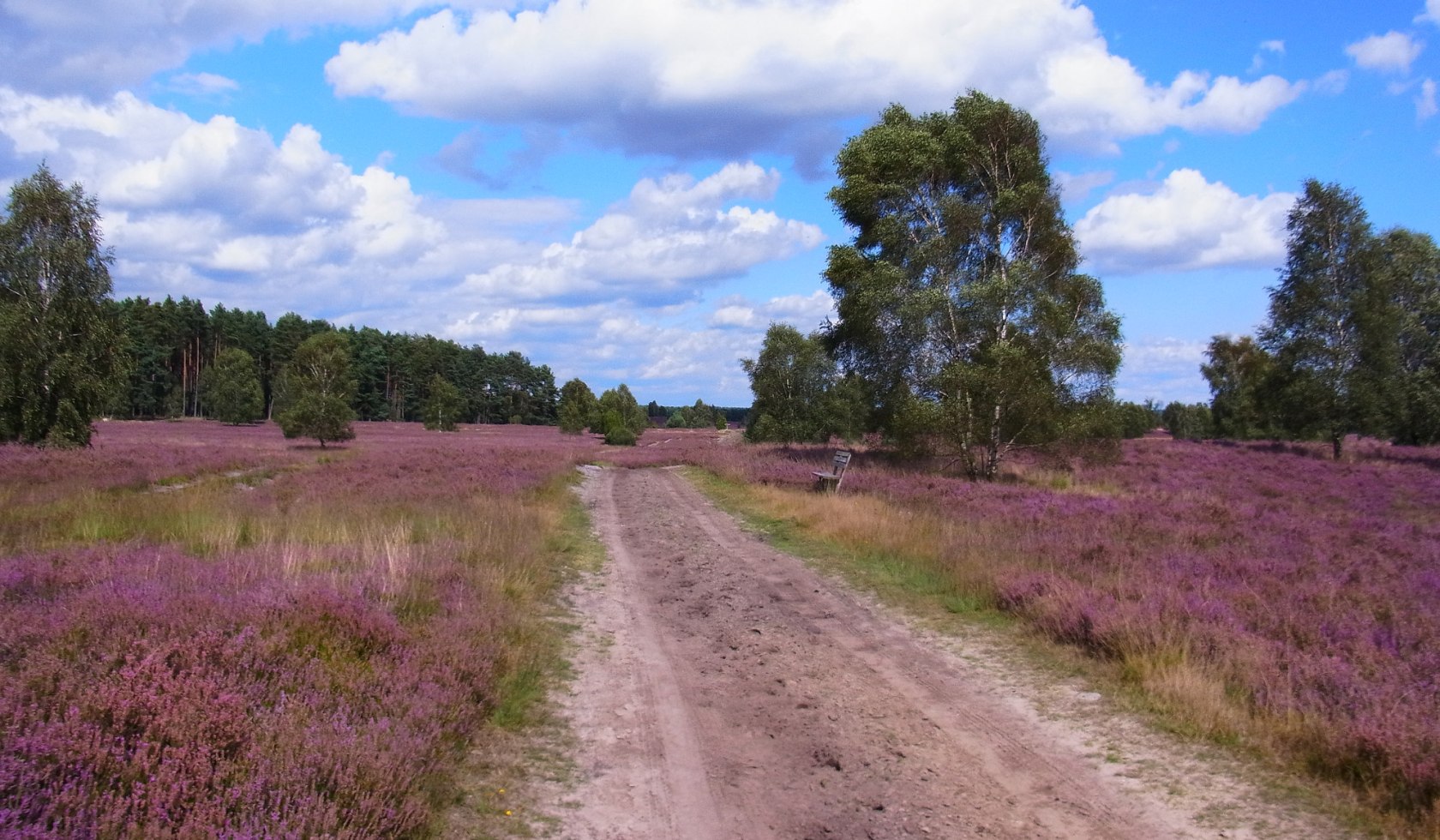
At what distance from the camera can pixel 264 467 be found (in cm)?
3266

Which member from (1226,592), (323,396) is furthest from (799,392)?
(1226,592)

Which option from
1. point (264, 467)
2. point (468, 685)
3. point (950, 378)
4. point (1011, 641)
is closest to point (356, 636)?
point (468, 685)

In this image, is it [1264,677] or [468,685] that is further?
[1264,677]

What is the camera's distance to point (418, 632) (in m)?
6.63

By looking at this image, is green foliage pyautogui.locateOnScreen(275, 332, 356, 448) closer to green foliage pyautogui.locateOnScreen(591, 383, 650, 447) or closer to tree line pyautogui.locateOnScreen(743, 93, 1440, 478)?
green foliage pyautogui.locateOnScreen(591, 383, 650, 447)

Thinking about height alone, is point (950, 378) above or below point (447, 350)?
below

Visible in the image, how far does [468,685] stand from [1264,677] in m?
5.96

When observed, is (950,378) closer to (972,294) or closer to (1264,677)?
(972,294)

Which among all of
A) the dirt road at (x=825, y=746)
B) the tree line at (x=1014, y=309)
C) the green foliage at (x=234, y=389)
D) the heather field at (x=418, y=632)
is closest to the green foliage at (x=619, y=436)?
the tree line at (x=1014, y=309)

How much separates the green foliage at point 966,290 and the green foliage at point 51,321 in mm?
29051

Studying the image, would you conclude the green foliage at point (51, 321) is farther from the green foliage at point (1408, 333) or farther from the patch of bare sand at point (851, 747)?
the green foliage at point (1408, 333)

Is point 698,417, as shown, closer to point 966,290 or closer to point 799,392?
point 799,392

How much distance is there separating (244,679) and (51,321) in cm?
3479

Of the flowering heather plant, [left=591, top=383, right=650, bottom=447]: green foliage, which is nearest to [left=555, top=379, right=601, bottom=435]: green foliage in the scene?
[left=591, top=383, right=650, bottom=447]: green foliage
